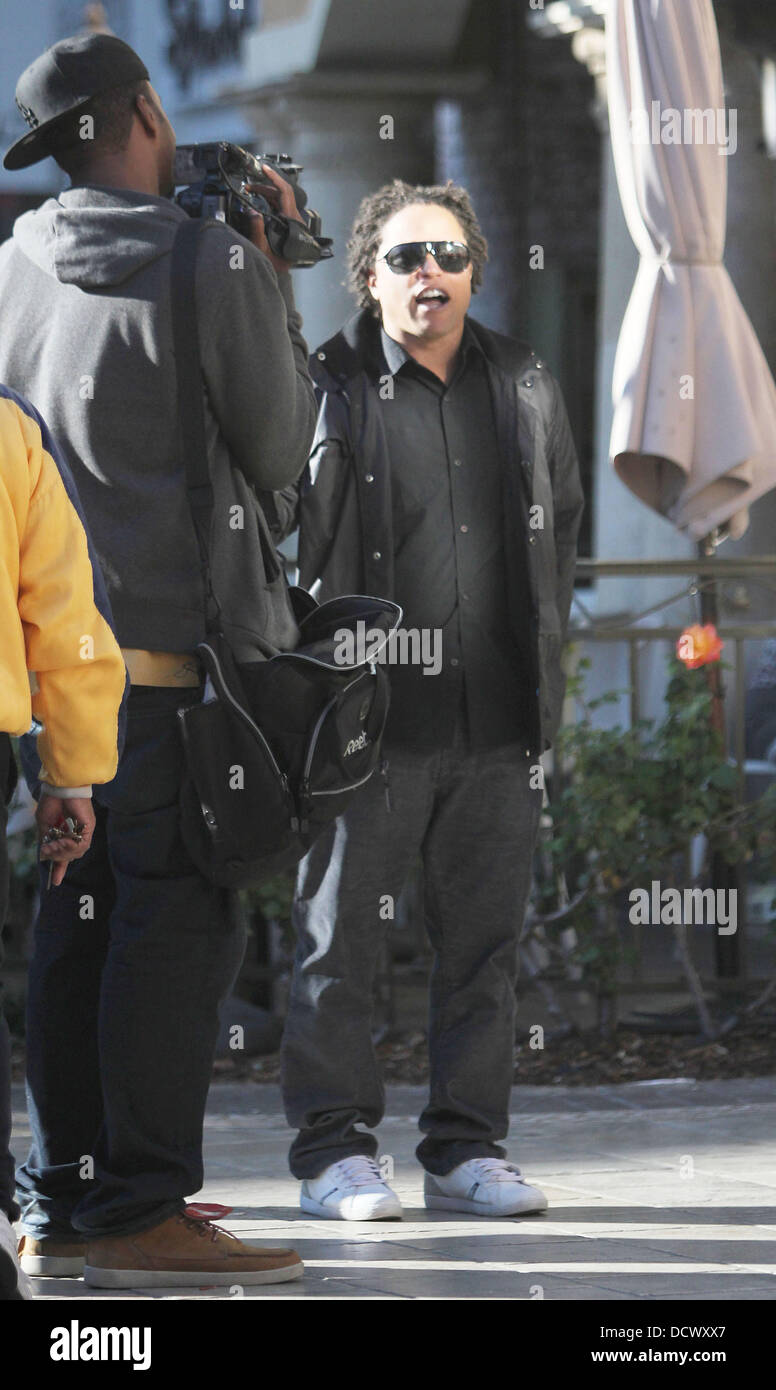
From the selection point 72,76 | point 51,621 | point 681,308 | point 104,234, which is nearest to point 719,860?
point 681,308

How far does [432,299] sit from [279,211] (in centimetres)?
73

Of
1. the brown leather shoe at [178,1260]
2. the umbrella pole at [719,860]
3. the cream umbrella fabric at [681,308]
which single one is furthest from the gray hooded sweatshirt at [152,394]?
the umbrella pole at [719,860]

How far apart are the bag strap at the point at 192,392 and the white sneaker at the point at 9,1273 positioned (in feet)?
4.13

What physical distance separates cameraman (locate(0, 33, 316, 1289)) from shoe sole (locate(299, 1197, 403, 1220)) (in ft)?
1.88

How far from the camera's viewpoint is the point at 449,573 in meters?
4.86

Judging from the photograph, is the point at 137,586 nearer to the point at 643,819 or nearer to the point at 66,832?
the point at 66,832

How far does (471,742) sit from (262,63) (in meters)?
6.68

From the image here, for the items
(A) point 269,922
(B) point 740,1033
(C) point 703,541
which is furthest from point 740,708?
(A) point 269,922

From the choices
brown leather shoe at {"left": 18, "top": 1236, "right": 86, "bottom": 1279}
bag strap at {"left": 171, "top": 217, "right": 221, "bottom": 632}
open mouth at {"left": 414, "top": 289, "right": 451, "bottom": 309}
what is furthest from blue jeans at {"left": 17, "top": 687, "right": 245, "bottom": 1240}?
open mouth at {"left": 414, "top": 289, "right": 451, "bottom": 309}

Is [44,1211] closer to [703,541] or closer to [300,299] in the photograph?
[703,541]

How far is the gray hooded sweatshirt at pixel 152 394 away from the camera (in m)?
3.94

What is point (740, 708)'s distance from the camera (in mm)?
7125

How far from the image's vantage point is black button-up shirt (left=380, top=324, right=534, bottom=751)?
4.82 metres

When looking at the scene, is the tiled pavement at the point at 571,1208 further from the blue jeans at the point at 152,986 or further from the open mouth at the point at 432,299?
the open mouth at the point at 432,299
